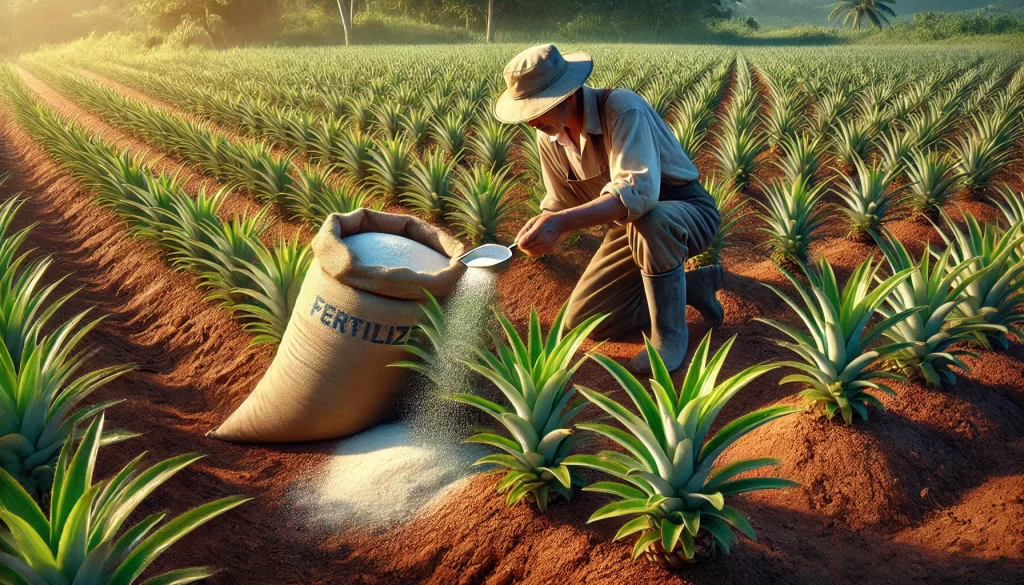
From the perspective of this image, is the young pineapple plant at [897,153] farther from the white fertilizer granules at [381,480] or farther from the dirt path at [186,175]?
the dirt path at [186,175]

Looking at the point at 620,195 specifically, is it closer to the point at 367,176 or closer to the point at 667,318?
the point at 667,318

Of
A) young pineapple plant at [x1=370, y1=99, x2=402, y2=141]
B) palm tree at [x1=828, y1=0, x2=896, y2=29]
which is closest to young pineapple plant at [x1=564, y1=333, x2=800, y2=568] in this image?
young pineapple plant at [x1=370, y1=99, x2=402, y2=141]

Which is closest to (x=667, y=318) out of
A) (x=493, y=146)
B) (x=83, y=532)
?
(x=83, y=532)

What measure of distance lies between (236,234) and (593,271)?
213cm

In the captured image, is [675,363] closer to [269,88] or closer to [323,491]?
[323,491]

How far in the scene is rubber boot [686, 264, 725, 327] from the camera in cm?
369

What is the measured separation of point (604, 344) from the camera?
3908 millimetres

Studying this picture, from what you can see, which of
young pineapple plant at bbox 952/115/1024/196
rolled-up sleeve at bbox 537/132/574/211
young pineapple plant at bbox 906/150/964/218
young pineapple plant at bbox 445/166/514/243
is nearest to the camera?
rolled-up sleeve at bbox 537/132/574/211

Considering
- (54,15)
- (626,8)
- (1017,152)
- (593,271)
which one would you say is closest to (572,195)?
(593,271)

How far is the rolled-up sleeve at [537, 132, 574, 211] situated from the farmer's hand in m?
0.80

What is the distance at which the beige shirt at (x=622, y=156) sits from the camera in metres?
2.88

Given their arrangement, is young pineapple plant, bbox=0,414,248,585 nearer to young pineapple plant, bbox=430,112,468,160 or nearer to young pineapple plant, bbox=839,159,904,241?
young pineapple plant, bbox=839,159,904,241

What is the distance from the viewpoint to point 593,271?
3.71 meters

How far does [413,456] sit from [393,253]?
859mm
